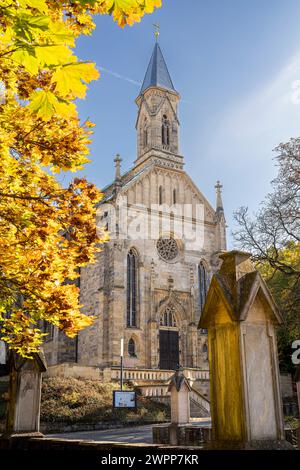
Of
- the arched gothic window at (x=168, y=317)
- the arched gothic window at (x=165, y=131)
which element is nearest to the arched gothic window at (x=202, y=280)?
the arched gothic window at (x=168, y=317)

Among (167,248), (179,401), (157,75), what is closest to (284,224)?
(179,401)

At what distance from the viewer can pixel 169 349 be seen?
33719 mm

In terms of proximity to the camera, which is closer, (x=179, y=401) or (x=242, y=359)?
(x=242, y=359)

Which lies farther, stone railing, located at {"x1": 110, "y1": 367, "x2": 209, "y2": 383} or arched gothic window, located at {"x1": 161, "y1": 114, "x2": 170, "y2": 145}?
arched gothic window, located at {"x1": 161, "y1": 114, "x2": 170, "y2": 145}

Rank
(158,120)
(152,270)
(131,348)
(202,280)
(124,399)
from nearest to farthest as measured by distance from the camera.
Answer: (124,399) < (131,348) < (152,270) < (202,280) < (158,120)

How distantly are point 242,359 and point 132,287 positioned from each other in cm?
2879

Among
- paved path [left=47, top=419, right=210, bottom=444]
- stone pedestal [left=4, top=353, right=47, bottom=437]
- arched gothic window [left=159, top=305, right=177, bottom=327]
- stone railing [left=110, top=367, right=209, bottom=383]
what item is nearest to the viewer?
stone pedestal [left=4, top=353, right=47, bottom=437]

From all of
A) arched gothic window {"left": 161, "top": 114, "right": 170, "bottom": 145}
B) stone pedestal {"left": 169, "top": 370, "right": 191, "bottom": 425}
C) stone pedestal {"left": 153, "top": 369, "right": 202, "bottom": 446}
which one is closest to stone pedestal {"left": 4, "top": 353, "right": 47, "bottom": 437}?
stone pedestal {"left": 153, "top": 369, "right": 202, "bottom": 446}

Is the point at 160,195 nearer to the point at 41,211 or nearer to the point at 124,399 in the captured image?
the point at 124,399

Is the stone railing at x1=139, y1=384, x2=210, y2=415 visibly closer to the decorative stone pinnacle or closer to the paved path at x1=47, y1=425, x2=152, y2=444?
the paved path at x1=47, y1=425, x2=152, y2=444

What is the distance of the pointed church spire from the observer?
139 feet

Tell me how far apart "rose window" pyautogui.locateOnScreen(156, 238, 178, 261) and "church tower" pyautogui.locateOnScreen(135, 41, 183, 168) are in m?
7.46

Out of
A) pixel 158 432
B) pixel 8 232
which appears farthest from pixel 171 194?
pixel 8 232

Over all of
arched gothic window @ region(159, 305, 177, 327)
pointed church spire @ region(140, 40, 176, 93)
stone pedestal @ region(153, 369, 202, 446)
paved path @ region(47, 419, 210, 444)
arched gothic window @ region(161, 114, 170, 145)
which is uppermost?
pointed church spire @ region(140, 40, 176, 93)
